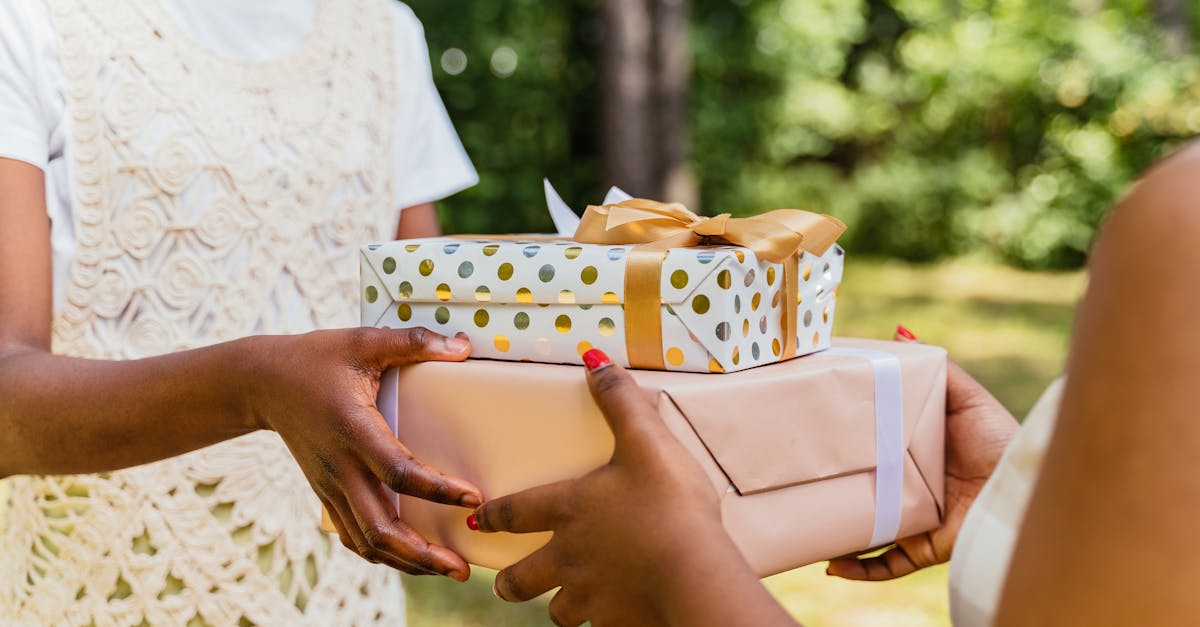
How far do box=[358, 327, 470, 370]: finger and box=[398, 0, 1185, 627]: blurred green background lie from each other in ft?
20.2

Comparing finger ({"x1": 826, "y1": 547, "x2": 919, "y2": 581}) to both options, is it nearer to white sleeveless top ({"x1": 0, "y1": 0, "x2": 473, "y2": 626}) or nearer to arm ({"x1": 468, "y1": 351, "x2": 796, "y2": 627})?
arm ({"x1": 468, "y1": 351, "x2": 796, "y2": 627})

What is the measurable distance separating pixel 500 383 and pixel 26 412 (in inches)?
21.0

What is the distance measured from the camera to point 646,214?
1105mm

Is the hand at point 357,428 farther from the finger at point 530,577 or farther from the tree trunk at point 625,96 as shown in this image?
the tree trunk at point 625,96

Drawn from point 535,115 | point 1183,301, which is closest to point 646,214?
point 1183,301

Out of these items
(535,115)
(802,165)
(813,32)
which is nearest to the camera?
(535,115)

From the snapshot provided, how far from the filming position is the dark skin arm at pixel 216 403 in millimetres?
1011

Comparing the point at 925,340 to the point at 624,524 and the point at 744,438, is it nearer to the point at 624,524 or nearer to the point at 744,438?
the point at 744,438

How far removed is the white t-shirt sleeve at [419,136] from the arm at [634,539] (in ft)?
2.62

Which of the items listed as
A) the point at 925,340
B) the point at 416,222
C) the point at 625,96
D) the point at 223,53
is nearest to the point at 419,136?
the point at 416,222

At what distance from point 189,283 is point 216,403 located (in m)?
0.36

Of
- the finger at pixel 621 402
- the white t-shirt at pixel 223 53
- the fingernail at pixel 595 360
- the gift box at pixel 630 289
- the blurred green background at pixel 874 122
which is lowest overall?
the blurred green background at pixel 874 122

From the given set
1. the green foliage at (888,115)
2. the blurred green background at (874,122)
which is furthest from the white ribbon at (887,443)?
the green foliage at (888,115)

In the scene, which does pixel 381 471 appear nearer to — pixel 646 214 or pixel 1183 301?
pixel 646 214
